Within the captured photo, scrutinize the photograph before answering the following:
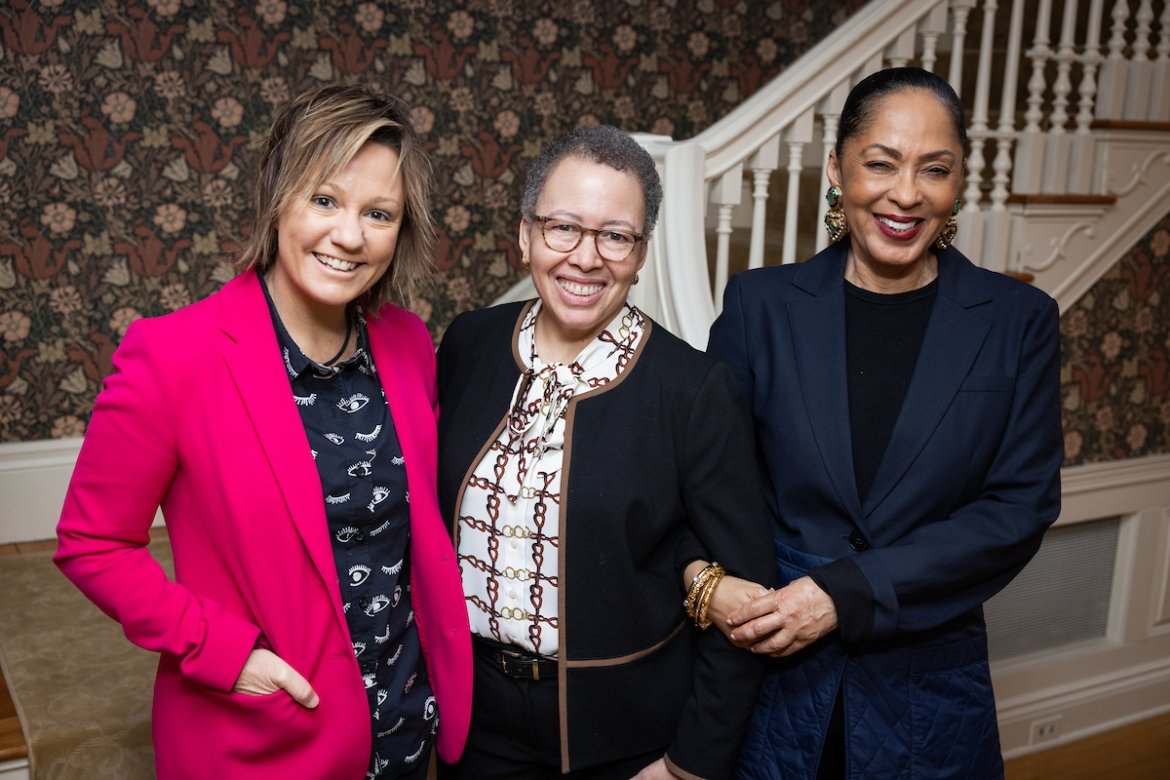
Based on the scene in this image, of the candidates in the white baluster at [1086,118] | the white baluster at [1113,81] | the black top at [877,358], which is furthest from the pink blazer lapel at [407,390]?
the white baluster at [1113,81]

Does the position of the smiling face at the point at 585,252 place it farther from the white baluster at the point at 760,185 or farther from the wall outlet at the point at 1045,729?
the wall outlet at the point at 1045,729

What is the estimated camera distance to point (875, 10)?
2891 mm

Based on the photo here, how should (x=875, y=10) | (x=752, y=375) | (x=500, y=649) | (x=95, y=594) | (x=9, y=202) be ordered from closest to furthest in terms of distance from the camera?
1. (x=95, y=594)
2. (x=500, y=649)
3. (x=752, y=375)
4. (x=875, y=10)
5. (x=9, y=202)

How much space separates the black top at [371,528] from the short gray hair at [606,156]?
0.37 meters

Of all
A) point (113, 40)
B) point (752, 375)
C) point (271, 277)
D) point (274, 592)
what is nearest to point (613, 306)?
point (752, 375)

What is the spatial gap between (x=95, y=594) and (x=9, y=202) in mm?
2431

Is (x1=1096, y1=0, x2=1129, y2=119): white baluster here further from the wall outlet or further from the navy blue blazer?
the wall outlet

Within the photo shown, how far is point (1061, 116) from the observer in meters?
3.22

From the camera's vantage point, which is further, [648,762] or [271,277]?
[648,762]

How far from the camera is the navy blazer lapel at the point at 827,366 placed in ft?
5.48

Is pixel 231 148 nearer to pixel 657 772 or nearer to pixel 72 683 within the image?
pixel 72 683

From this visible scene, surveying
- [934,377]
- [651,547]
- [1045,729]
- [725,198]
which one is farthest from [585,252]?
[1045,729]

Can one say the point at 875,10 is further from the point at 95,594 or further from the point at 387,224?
the point at 95,594

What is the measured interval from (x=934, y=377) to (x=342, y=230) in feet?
3.11
